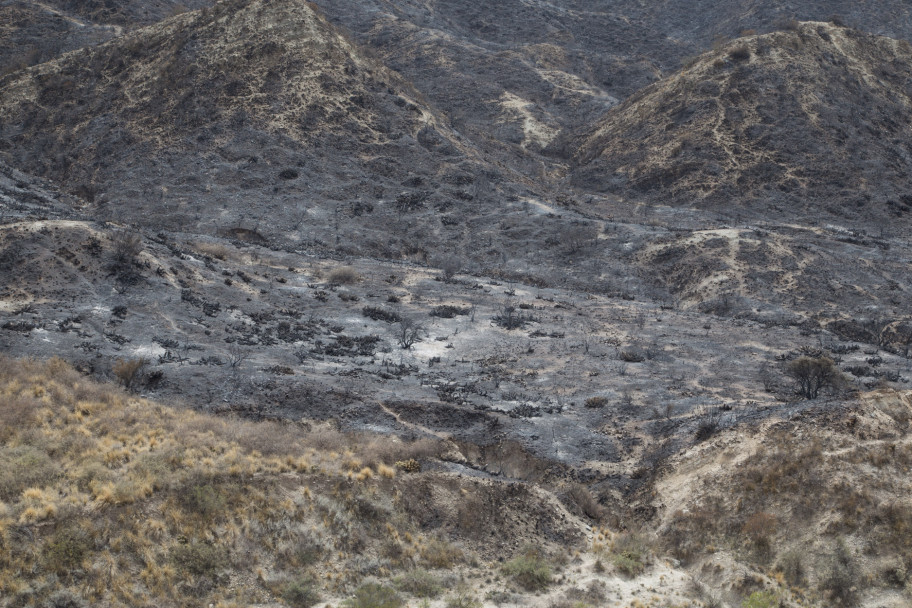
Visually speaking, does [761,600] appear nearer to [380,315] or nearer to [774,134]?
[380,315]

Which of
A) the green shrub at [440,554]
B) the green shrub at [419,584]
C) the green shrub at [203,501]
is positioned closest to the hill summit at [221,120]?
the green shrub at [203,501]

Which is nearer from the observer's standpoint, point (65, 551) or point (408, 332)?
point (65, 551)

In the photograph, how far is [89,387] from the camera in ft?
53.2

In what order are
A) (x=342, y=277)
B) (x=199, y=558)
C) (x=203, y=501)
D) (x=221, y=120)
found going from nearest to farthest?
(x=199, y=558) → (x=203, y=501) → (x=342, y=277) → (x=221, y=120)

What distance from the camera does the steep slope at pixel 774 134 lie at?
177ft

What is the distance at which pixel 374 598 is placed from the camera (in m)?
11.9

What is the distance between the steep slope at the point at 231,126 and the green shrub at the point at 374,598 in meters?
32.9

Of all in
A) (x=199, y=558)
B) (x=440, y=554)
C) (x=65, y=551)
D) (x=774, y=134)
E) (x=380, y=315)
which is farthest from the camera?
(x=774, y=134)

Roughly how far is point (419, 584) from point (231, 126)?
47.0m

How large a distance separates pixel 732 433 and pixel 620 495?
3.28m

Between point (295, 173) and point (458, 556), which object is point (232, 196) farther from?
point (458, 556)

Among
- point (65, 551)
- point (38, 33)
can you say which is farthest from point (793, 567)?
point (38, 33)

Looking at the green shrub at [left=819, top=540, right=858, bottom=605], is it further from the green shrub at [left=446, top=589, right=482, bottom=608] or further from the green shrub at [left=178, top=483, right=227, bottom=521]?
the green shrub at [left=178, top=483, right=227, bottom=521]

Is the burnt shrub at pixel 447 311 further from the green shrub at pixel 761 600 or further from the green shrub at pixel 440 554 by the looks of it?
the green shrub at pixel 761 600
